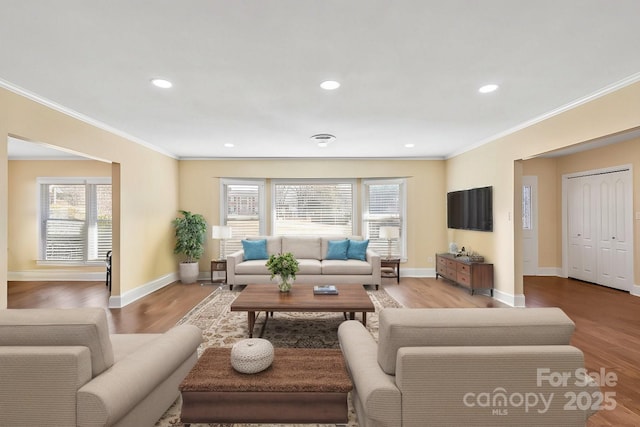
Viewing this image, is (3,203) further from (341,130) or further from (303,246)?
(303,246)

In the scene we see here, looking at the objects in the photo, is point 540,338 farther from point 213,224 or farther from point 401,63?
point 213,224

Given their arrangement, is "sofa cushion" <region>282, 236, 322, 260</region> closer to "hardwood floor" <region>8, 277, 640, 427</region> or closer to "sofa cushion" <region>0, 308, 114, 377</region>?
"hardwood floor" <region>8, 277, 640, 427</region>

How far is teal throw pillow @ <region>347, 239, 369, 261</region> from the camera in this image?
613cm

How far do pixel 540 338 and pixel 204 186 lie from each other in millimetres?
6589

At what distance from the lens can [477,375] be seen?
149cm

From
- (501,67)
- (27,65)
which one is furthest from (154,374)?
(501,67)

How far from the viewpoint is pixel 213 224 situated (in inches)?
275

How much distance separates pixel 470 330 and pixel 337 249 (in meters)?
4.62

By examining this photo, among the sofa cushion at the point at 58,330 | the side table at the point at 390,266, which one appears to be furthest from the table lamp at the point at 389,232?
the sofa cushion at the point at 58,330

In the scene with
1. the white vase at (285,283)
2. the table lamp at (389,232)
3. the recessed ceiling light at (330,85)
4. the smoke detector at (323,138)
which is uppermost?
the recessed ceiling light at (330,85)

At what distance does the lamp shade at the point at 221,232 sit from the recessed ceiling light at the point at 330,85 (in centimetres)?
412

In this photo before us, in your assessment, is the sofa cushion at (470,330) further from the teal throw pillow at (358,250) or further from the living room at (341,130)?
the teal throw pillow at (358,250)

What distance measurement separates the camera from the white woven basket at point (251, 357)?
1853 millimetres

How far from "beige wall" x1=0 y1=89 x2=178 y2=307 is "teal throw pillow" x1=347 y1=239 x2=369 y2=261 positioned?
3575 mm
